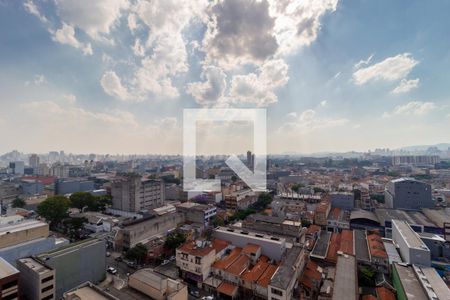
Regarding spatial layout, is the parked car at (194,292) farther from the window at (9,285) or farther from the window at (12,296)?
the window at (9,285)

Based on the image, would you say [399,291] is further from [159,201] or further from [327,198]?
[159,201]

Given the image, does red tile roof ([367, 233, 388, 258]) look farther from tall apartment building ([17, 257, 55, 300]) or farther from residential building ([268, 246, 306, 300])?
tall apartment building ([17, 257, 55, 300])

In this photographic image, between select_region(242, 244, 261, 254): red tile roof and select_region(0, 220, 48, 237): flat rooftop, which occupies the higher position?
select_region(0, 220, 48, 237): flat rooftop

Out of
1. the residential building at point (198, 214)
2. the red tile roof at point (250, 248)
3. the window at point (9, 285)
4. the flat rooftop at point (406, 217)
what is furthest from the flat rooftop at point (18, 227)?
the flat rooftop at point (406, 217)

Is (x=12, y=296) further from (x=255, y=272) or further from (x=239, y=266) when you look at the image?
(x=255, y=272)

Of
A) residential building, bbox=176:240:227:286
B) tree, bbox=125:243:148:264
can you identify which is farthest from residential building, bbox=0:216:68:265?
residential building, bbox=176:240:227:286

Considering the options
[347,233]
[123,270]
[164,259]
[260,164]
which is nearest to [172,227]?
[164,259]

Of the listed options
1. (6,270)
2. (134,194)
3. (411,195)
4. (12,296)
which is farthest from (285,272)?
(411,195)
